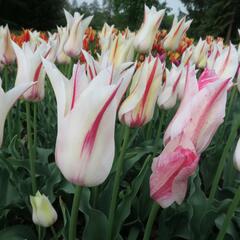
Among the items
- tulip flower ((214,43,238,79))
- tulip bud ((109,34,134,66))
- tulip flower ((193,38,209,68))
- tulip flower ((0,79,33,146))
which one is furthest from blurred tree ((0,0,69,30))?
tulip flower ((0,79,33,146))

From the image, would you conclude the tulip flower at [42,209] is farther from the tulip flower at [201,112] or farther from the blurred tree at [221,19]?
the blurred tree at [221,19]

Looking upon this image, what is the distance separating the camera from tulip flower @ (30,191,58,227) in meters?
1.09

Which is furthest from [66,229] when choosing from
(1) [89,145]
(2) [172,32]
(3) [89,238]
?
(2) [172,32]

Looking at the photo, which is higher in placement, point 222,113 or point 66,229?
point 222,113

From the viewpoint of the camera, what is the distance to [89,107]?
0.83m

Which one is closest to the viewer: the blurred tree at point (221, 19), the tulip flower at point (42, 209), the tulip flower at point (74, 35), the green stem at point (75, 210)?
the green stem at point (75, 210)

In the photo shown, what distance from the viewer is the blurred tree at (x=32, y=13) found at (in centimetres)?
2150

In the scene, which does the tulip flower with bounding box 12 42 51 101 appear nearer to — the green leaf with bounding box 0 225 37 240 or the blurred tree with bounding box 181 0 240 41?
the green leaf with bounding box 0 225 37 240

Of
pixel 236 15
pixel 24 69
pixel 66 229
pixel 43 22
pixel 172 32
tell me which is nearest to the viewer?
pixel 66 229

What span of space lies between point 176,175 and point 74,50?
137 centimetres

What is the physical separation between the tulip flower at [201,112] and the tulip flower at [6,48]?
45.2 inches

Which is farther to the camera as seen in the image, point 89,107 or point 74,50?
point 74,50

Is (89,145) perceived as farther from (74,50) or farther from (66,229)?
(74,50)

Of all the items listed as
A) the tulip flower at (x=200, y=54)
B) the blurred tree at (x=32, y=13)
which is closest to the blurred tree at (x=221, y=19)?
the blurred tree at (x=32, y=13)
